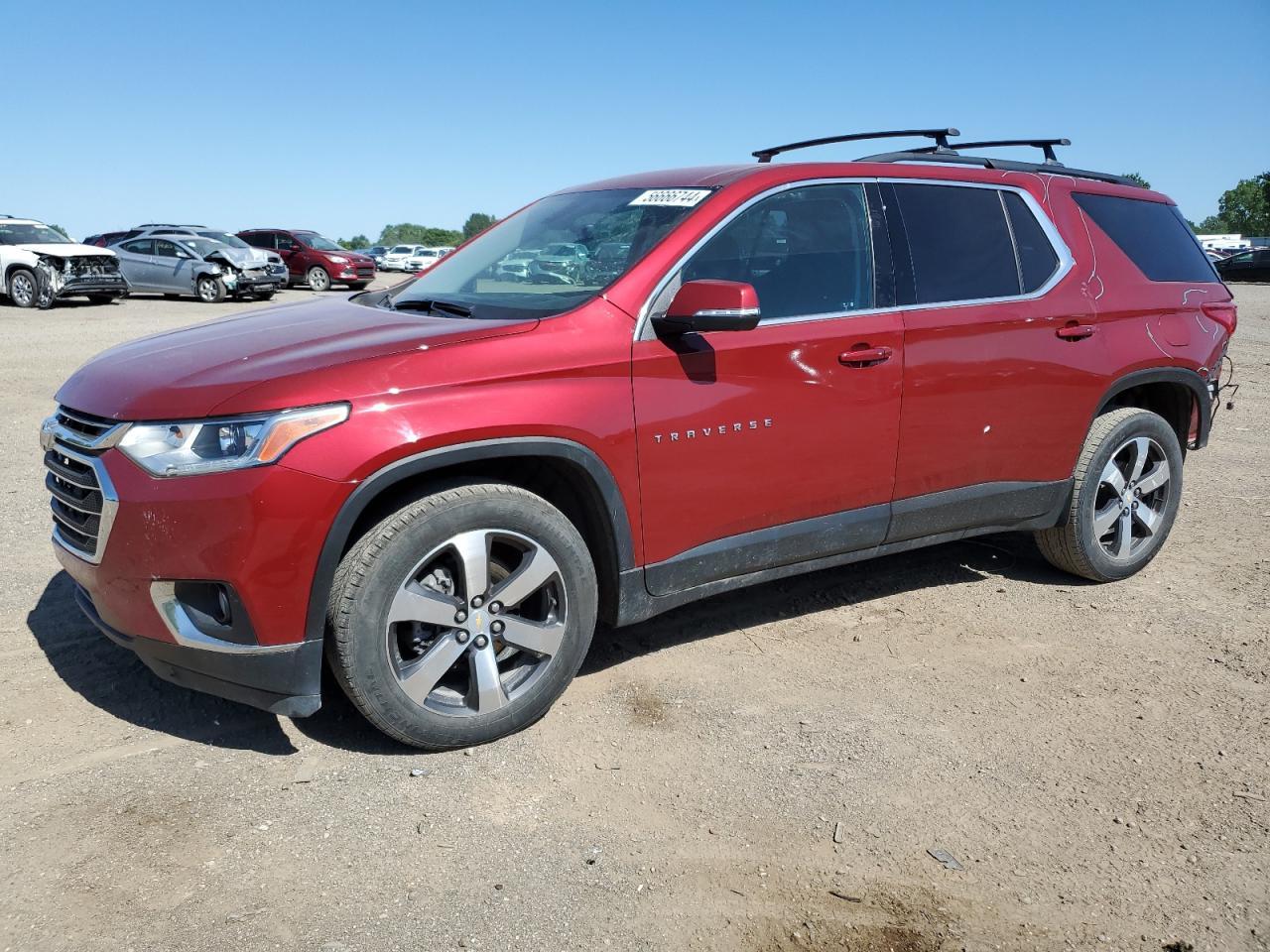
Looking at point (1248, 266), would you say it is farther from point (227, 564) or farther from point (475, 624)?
point (227, 564)

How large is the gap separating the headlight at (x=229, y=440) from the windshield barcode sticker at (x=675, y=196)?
1.55m

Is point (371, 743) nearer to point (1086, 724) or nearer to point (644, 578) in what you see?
point (644, 578)

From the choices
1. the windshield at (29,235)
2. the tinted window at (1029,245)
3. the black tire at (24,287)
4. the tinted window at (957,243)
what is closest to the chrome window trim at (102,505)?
the tinted window at (957,243)

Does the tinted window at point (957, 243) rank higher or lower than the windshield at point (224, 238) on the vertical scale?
higher

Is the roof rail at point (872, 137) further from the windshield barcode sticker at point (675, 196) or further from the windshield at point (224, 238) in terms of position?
the windshield at point (224, 238)

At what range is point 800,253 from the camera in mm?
3891

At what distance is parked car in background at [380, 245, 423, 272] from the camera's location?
49156 mm

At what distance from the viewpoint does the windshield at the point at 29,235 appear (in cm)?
1988

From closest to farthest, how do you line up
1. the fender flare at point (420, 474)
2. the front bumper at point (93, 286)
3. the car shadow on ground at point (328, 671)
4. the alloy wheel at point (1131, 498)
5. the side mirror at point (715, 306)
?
the fender flare at point (420, 474)
the side mirror at point (715, 306)
the car shadow on ground at point (328, 671)
the alloy wheel at point (1131, 498)
the front bumper at point (93, 286)

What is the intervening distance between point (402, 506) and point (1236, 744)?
288 cm

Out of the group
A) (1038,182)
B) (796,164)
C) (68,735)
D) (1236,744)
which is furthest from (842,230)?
(68,735)

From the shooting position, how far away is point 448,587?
330cm

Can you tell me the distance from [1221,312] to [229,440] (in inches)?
183

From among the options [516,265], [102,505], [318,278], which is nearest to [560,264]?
[516,265]
